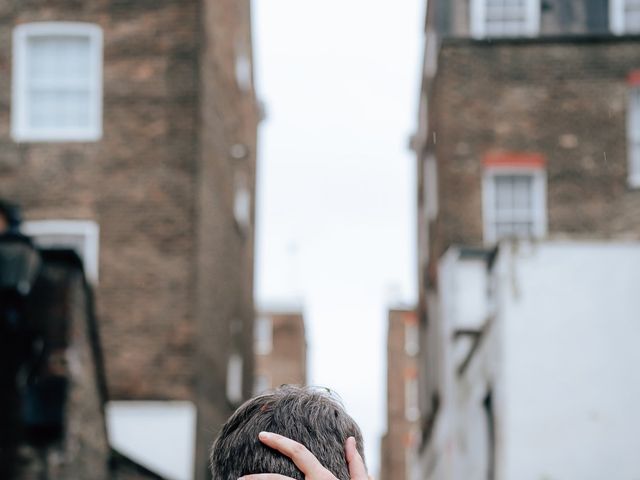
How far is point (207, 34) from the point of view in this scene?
21656 mm

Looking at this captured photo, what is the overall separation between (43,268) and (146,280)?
5.26 m

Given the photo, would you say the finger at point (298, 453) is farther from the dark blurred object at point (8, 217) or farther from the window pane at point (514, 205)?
the window pane at point (514, 205)

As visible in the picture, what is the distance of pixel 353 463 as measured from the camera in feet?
8.08

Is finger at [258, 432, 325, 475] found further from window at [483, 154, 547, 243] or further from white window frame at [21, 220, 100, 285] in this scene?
window at [483, 154, 547, 243]

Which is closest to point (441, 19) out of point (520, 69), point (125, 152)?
point (520, 69)

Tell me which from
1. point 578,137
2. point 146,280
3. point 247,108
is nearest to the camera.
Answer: point 146,280

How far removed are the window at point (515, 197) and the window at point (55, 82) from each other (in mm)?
6890

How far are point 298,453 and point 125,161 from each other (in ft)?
61.7

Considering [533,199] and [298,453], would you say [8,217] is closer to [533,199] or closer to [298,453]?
[533,199]

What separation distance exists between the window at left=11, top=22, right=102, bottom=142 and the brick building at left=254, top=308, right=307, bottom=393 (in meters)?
43.4

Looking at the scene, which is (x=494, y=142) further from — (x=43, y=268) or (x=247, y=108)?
(x=43, y=268)

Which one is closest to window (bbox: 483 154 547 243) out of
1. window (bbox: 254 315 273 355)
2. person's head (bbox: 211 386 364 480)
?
person's head (bbox: 211 386 364 480)

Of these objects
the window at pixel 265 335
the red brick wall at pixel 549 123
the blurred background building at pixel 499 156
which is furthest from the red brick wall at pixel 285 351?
the red brick wall at pixel 549 123

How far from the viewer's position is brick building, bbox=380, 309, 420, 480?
56.9 metres
